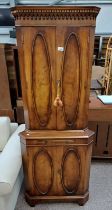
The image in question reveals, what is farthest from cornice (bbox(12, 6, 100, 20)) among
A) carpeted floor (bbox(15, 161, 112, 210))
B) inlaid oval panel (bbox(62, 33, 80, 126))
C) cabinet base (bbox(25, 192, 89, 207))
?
carpeted floor (bbox(15, 161, 112, 210))

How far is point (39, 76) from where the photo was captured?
1.32 m

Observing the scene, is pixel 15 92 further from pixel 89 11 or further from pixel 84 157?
pixel 89 11

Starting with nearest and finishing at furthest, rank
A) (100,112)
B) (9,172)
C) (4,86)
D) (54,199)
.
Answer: (9,172)
(54,199)
(100,112)
(4,86)

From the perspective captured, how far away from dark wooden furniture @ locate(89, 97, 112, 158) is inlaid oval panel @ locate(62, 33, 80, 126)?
1.84ft

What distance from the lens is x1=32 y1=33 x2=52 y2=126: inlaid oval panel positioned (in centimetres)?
125

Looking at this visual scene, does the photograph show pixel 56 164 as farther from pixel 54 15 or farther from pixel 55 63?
pixel 54 15

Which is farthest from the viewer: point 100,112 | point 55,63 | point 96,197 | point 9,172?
point 100,112

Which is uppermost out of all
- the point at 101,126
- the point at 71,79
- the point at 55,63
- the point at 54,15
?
the point at 54,15

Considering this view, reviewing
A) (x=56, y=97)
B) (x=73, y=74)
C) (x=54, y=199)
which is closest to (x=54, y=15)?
(x=73, y=74)

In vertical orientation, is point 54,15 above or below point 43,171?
above

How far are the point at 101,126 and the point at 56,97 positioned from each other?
0.94 m

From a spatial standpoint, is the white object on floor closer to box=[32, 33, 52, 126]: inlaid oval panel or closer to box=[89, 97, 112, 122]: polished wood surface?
box=[32, 33, 52, 126]: inlaid oval panel

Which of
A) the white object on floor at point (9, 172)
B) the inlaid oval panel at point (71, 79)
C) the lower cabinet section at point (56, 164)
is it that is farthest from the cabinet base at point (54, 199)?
the inlaid oval panel at point (71, 79)

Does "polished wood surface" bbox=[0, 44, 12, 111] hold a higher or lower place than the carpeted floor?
higher
